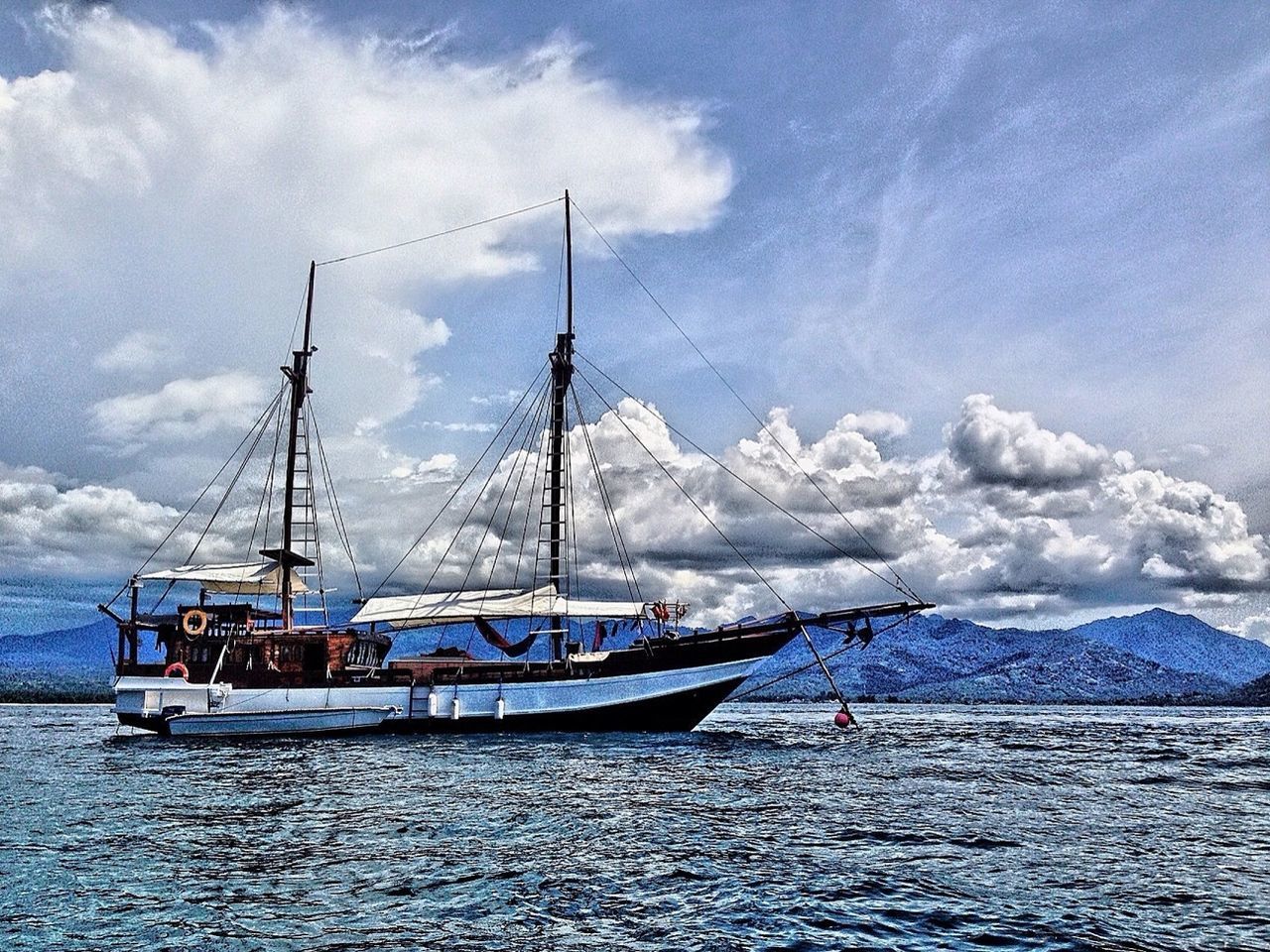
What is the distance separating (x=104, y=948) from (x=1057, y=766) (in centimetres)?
4211

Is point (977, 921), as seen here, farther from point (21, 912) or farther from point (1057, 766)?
point (1057, 766)

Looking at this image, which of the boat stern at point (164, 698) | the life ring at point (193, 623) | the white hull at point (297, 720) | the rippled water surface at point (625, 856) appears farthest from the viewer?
the life ring at point (193, 623)

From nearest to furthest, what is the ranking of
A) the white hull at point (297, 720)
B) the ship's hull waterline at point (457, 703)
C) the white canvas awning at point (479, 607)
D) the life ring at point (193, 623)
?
the ship's hull waterline at point (457, 703), the white hull at point (297, 720), the life ring at point (193, 623), the white canvas awning at point (479, 607)

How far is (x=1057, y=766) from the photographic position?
148ft

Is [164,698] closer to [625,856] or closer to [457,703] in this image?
[457,703]

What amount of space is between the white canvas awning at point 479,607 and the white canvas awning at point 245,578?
7.63 metres

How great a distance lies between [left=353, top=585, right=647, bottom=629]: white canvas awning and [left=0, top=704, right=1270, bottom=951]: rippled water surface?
67.9 feet

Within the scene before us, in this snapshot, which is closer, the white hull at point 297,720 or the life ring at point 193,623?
the white hull at point 297,720

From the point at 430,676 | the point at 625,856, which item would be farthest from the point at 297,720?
the point at 625,856

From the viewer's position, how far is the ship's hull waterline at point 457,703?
184ft

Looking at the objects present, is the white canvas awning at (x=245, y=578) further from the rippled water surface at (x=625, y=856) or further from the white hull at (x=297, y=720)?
the rippled water surface at (x=625, y=856)

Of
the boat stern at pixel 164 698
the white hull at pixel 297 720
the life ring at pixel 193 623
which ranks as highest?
the life ring at pixel 193 623

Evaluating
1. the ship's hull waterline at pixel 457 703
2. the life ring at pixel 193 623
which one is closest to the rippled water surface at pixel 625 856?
the ship's hull waterline at pixel 457 703

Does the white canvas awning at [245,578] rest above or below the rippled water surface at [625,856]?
above
